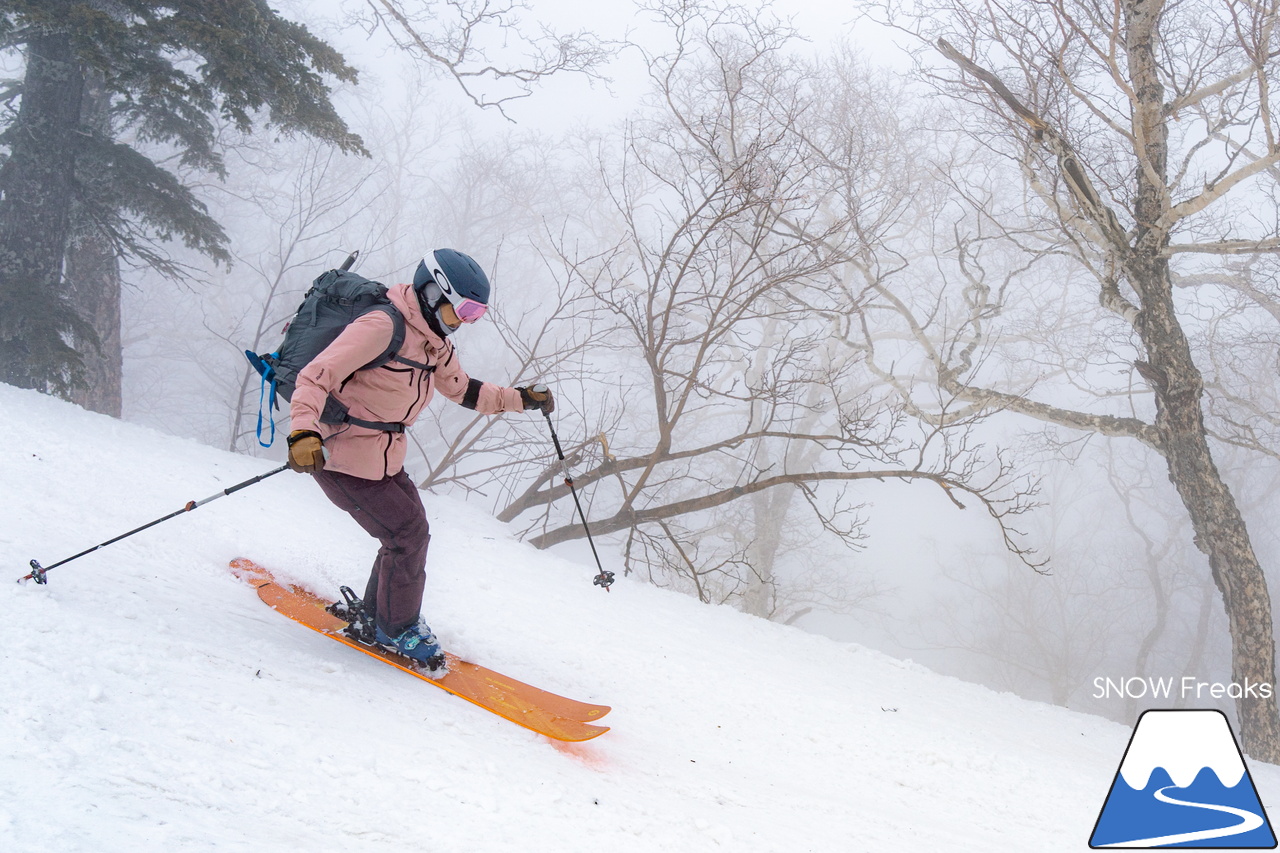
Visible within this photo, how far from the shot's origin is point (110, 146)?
816 centimetres

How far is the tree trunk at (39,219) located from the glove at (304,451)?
6.09 meters

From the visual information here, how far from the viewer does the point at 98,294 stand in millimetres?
9938

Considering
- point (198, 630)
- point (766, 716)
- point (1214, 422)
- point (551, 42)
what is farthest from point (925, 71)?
point (1214, 422)

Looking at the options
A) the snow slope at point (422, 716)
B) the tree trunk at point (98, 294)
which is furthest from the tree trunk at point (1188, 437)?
the tree trunk at point (98, 294)

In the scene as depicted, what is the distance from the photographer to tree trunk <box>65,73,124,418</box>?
9516mm

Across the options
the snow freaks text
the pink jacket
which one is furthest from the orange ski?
the snow freaks text

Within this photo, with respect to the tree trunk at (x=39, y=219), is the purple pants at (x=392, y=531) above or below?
below

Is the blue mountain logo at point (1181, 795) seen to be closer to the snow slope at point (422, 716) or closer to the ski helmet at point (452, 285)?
the snow slope at point (422, 716)

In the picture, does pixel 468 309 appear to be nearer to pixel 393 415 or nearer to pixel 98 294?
pixel 393 415

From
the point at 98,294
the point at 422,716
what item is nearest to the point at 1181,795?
the point at 422,716

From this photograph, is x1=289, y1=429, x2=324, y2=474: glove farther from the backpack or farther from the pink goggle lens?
the pink goggle lens

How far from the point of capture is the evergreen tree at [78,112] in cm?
659

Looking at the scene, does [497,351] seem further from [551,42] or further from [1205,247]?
[1205,247]

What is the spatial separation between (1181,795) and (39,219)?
10191mm
